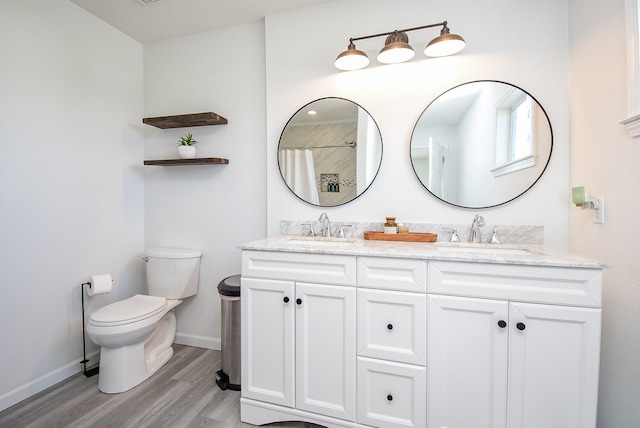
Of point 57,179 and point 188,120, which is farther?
point 188,120

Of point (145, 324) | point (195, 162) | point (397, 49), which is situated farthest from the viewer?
point (195, 162)

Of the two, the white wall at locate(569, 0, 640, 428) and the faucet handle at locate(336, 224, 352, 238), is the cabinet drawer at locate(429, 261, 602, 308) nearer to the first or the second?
the white wall at locate(569, 0, 640, 428)

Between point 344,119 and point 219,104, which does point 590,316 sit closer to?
point 344,119

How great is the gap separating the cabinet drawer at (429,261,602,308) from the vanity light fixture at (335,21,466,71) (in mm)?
1172

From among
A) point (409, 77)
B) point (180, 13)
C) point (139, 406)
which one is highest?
point (180, 13)

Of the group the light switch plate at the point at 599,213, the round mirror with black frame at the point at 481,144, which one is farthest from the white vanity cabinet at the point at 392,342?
the light switch plate at the point at 599,213

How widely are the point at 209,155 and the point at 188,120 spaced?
0.30m

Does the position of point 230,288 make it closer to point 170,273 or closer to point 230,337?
point 230,337

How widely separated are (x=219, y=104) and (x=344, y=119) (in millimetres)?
1072

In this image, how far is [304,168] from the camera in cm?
206

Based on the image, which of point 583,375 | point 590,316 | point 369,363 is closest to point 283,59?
point 369,363

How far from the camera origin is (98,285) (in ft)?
6.40

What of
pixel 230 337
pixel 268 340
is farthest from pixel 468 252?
pixel 230 337

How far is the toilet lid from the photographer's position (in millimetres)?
1736
